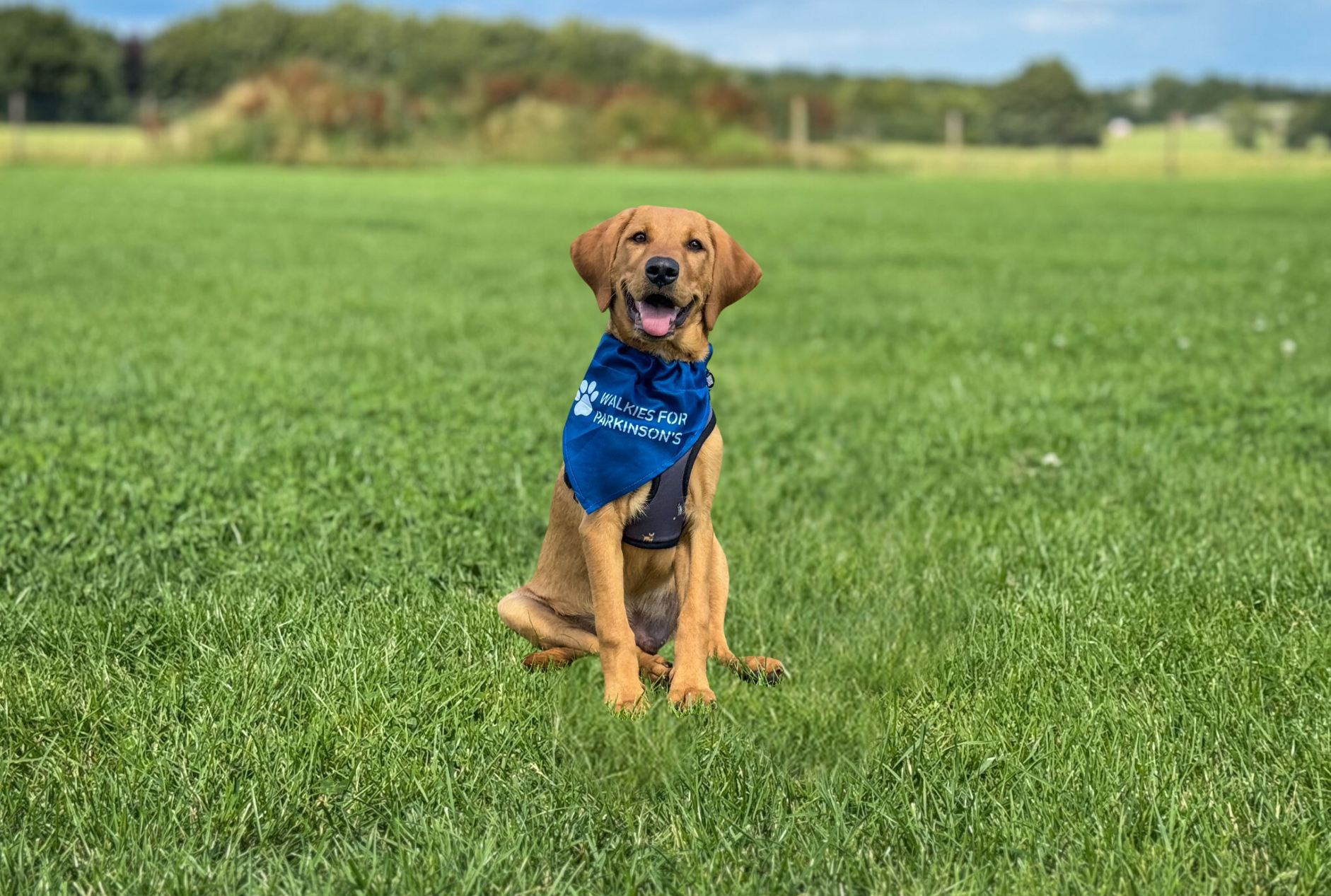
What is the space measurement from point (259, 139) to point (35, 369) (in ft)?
118

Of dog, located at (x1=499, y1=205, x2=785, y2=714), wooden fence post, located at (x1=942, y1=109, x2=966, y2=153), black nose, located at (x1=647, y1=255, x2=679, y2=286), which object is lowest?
dog, located at (x1=499, y1=205, x2=785, y2=714)

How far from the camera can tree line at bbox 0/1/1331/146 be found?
2109 inches

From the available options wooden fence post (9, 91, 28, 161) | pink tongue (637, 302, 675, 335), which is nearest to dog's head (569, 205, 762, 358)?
pink tongue (637, 302, 675, 335)

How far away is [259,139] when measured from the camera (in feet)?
131

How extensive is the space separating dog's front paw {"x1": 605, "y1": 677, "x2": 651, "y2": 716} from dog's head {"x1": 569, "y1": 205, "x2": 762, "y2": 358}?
0.87 m

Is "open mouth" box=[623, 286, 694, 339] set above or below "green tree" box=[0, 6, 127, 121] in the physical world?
below

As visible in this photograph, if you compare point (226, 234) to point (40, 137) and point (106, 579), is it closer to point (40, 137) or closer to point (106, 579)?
point (106, 579)

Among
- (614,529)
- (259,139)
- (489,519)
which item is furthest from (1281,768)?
(259,139)

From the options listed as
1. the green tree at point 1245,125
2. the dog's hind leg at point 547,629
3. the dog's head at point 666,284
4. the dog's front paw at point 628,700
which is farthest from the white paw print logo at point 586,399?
the green tree at point 1245,125

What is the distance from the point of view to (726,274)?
297cm

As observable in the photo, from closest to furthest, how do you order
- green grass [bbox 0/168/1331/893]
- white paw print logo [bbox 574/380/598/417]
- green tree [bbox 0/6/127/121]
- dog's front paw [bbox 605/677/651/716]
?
green grass [bbox 0/168/1331/893] < dog's front paw [bbox 605/677/651/716] < white paw print logo [bbox 574/380/598/417] < green tree [bbox 0/6/127/121]

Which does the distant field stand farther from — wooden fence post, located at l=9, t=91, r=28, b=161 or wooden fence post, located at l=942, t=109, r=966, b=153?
wooden fence post, located at l=942, t=109, r=966, b=153

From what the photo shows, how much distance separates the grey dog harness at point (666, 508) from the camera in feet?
9.62

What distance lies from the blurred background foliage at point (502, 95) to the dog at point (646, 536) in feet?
133
